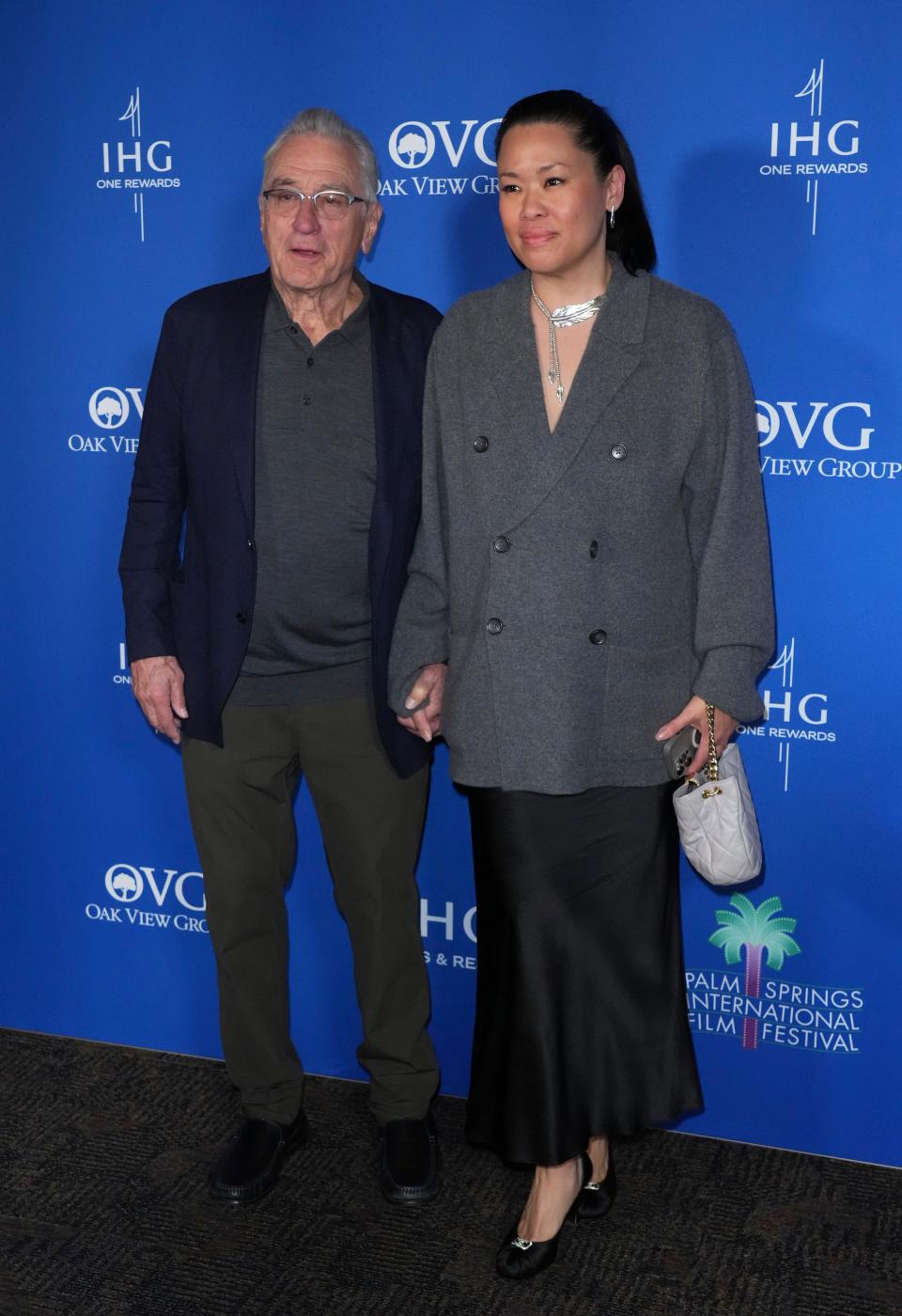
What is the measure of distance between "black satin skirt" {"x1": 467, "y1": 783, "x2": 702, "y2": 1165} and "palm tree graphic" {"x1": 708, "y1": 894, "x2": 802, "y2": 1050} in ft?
1.39

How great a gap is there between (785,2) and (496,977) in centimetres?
185

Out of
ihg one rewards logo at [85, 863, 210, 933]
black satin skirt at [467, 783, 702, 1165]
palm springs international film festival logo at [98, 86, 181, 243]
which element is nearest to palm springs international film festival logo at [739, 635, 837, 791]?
black satin skirt at [467, 783, 702, 1165]

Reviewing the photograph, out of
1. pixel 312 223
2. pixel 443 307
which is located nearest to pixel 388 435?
pixel 312 223

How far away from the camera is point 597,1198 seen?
9.13 ft

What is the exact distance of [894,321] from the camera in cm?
266

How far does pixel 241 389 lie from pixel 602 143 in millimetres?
783

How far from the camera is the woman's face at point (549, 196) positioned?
226 centimetres

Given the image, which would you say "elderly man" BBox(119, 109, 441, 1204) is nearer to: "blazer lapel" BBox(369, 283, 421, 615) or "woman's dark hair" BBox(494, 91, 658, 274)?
"blazer lapel" BBox(369, 283, 421, 615)

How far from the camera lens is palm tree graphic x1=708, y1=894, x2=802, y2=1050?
9.76ft

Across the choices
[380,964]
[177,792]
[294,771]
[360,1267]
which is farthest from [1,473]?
[360,1267]

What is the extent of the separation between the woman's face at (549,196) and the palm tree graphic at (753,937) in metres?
1.42

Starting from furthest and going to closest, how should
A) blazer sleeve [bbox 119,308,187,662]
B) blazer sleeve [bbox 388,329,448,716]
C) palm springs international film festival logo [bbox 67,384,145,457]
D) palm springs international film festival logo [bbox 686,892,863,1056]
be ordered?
palm springs international film festival logo [bbox 67,384,145,457] → palm springs international film festival logo [bbox 686,892,863,1056] → blazer sleeve [bbox 119,308,187,662] → blazer sleeve [bbox 388,329,448,716]

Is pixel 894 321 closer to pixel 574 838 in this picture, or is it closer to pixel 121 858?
pixel 574 838

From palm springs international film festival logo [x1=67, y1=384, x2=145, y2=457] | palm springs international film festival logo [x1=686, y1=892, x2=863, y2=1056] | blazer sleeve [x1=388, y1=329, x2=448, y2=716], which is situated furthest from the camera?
palm springs international film festival logo [x1=67, y1=384, x2=145, y2=457]
